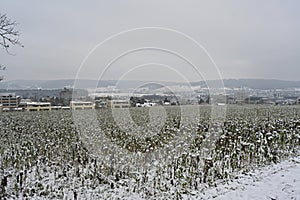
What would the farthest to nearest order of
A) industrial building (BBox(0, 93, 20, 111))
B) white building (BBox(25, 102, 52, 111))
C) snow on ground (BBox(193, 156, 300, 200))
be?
industrial building (BBox(0, 93, 20, 111))
white building (BBox(25, 102, 52, 111))
snow on ground (BBox(193, 156, 300, 200))

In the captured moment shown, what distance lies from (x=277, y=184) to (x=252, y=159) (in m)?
2.28

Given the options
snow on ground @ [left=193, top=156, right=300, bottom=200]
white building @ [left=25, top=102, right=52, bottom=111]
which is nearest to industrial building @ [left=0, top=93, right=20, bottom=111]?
white building @ [left=25, top=102, right=52, bottom=111]

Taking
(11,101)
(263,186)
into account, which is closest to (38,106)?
(11,101)

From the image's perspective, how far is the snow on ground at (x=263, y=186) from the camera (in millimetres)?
6397

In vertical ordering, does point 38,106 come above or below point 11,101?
below

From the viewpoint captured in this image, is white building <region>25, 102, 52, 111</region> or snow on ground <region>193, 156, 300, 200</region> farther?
white building <region>25, 102, 52, 111</region>

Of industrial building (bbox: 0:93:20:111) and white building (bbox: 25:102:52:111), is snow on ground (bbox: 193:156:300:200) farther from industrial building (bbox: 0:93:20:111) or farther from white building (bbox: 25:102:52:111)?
industrial building (bbox: 0:93:20:111)

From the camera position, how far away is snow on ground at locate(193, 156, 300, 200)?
6397 mm

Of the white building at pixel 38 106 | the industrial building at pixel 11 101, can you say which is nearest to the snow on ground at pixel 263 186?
the white building at pixel 38 106

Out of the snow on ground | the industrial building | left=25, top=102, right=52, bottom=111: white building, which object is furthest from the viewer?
the industrial building

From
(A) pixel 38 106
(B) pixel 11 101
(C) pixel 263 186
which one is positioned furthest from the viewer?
(B) pixel 11 101

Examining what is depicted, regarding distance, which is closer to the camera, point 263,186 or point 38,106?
point 263,186

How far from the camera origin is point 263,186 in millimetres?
6934

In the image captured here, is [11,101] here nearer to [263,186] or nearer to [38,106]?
[38,106]
